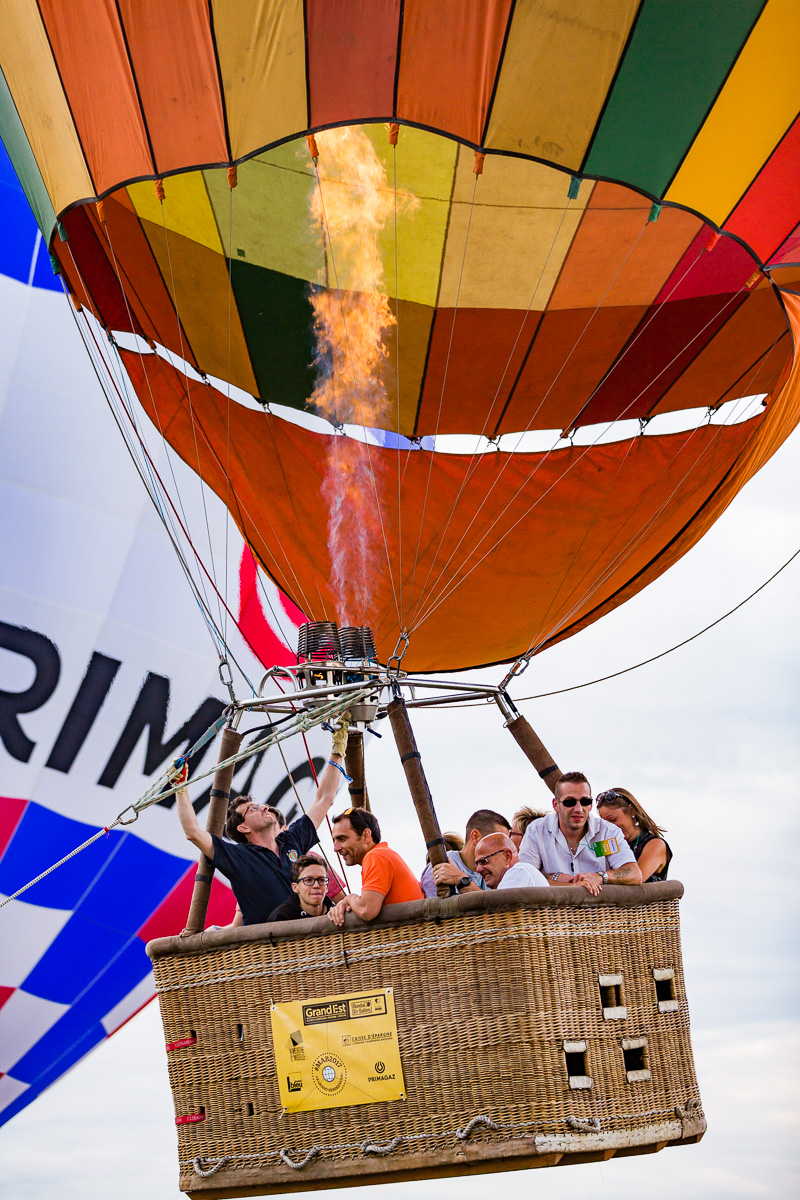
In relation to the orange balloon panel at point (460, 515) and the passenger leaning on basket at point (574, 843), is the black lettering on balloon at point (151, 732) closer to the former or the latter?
the orange balloon panel at point (460, 515)

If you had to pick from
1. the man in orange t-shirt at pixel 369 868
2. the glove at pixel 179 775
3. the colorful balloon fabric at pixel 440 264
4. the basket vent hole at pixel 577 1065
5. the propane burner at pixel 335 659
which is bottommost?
the basket vent hole at pixel 577 1065

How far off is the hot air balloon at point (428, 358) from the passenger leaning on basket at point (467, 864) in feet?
0.26

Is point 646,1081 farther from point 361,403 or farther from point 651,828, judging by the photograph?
point 361,403

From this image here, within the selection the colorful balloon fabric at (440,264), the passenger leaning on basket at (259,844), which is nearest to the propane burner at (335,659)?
the passenger leaning on basket at (259,844)

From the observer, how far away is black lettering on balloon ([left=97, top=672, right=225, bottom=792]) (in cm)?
580

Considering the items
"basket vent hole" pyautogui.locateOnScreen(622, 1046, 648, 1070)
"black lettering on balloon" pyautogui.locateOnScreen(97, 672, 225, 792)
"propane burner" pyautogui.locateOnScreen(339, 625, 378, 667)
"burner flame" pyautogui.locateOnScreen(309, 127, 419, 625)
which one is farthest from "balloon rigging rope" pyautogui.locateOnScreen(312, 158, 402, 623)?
"basket vent hole" pyautogui.locateOnScreen(622, 1046, 648, 1070)

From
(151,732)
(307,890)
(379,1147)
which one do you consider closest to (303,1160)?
(379,1147)

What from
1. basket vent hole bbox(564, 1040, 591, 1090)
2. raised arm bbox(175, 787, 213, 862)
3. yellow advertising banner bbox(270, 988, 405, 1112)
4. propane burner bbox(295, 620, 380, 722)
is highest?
propane burner bbox(295, 620, 380, 722)

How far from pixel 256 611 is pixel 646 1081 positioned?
12.2 ft

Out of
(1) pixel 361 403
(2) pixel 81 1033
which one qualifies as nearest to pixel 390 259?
(1) pixel 361 403

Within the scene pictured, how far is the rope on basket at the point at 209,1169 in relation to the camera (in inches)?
110

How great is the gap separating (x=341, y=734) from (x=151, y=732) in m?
2.74

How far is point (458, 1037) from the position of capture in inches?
102

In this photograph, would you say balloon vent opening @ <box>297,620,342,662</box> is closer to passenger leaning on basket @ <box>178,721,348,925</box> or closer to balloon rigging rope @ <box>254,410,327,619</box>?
passenger leaning on basket @ <box>178,721,348,925</box>
